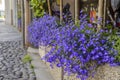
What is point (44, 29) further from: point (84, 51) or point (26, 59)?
point (84, 51)

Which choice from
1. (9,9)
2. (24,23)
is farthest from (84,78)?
(9,9)

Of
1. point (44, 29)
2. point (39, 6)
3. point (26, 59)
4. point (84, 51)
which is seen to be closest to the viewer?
point (84, 51)

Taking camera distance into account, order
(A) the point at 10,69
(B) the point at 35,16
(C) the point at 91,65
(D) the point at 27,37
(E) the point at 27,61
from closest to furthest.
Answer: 1. (C) the point at 91,65
2. (A) the point at 10,69
3. (E) the point at 27,61
4. (B) the point at 35,16
5. (D) the point at 27,37

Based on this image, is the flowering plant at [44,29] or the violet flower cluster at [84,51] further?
the flowering plant at [44,29]

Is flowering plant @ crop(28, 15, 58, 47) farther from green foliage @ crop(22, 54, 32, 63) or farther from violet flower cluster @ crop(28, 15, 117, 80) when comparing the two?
violet flower cluster @ crop(28, 15, 117, 80)

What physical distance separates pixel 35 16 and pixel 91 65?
18.0 feet

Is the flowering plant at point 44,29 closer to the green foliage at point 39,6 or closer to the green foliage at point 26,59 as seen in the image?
the green foliage at point 26,59

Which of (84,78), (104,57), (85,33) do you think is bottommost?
(84,78)

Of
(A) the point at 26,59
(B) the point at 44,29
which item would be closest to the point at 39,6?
(A) the point at 26,59

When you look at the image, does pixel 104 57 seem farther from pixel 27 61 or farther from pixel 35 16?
pixel 35 16

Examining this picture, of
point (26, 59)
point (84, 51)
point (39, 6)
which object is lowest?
point (26, 59)

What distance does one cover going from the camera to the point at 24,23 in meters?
10.1

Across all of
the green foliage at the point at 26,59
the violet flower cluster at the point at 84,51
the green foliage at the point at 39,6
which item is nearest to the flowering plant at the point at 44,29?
the green foliage at the point at 26,59

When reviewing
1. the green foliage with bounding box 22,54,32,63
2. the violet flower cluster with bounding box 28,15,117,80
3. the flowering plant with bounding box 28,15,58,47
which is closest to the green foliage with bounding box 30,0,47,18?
the flowering plant with bounding box 28,15,58,47
